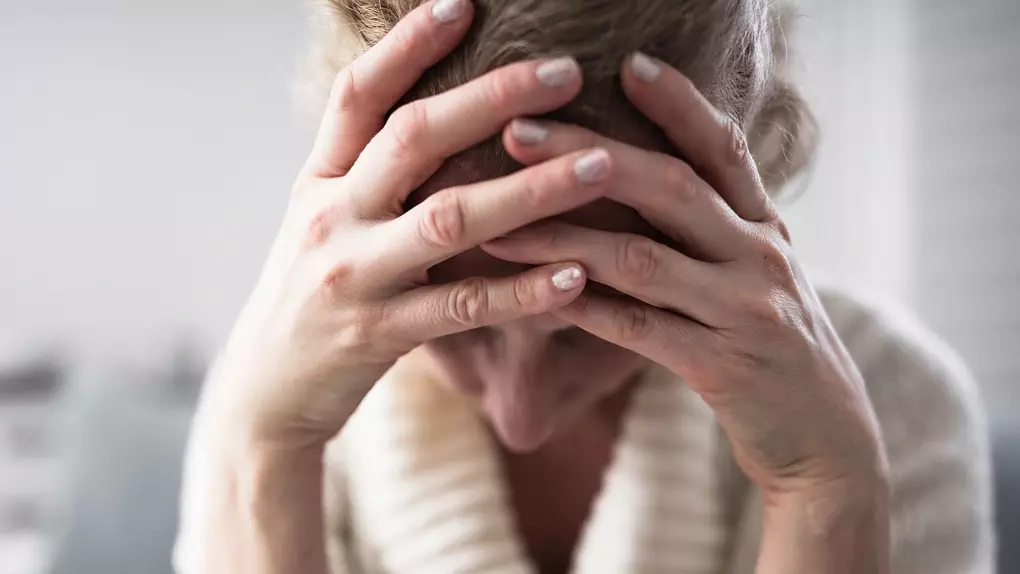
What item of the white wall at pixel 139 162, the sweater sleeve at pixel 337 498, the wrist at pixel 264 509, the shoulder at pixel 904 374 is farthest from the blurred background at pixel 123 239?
the wrist at pixel 264 509

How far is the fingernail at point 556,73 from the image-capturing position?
43 cm

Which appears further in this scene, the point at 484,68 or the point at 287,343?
the point at 287,343

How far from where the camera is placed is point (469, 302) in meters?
0.50

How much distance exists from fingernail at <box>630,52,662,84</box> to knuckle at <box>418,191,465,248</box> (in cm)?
12

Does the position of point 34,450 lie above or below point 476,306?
below

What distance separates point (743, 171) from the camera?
1.70ft

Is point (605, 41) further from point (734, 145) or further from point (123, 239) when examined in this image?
point (123, 239)

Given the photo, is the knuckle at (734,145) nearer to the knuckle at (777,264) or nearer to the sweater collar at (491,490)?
the knuckle at (777,264)

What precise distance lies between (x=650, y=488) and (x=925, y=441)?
0.91ft

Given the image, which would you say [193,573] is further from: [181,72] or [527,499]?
[181,72]

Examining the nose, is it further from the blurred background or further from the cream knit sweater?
the blurred background

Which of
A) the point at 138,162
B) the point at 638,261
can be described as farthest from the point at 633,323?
the point at 138,162

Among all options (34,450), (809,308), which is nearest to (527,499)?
(809,308)

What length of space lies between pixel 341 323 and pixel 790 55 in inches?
17.6
